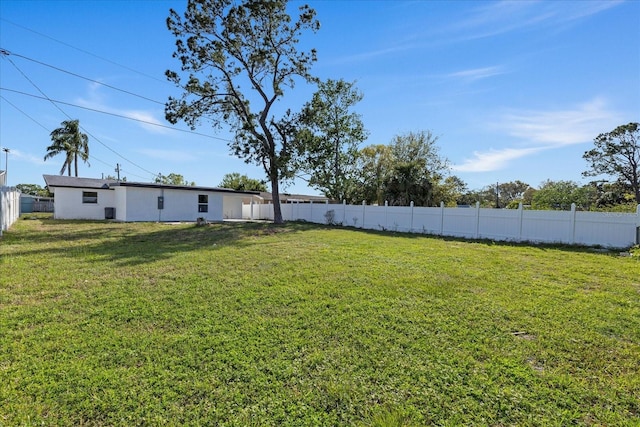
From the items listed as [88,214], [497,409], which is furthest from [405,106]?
[88,214]

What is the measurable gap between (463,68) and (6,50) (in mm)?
16235

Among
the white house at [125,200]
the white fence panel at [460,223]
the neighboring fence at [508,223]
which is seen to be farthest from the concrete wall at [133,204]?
the white fence panel at [460,223]

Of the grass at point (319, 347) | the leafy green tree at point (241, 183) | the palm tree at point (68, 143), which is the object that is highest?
the palm tree at point (68, 143)

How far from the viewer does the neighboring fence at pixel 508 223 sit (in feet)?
31.0

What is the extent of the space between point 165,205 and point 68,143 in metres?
22.4

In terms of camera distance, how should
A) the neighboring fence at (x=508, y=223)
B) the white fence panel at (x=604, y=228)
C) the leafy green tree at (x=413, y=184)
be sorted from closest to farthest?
the white fence panel at (x=604, y=228), the neighboring fence at (x=508, y=223), the leafy green tree at (x=413, y=184)

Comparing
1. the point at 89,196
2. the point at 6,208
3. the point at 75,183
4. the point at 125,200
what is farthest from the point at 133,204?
the point at 6,208

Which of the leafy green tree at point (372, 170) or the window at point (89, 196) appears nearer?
the window at point (89, 196)

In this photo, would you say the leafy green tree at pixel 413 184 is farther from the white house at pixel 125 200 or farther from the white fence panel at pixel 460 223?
the white house at pixel 125 200

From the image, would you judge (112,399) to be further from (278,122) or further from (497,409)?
(278,122)

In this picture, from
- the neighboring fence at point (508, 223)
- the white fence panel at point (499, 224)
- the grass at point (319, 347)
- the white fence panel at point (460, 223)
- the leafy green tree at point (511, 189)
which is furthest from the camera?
the leafy green tree at point (511, 189)

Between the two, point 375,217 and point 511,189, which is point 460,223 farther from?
point 511,189

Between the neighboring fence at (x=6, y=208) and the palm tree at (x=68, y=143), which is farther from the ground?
the palm tree at (x=68, y=143)

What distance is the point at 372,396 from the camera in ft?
7.98
